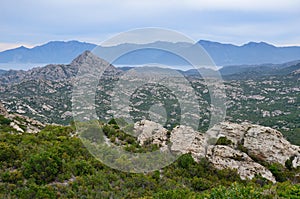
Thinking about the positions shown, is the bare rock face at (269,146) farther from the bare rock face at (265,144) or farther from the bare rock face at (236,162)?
the bare rock face at (236,162)

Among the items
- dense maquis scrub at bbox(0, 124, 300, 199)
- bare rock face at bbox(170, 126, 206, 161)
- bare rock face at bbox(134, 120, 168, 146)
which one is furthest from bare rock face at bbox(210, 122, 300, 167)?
bare rock face at bbox(134, 120, 168, 146)

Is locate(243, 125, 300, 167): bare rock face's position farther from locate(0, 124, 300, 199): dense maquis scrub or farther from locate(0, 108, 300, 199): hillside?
locate(0, 124, 300, 199): dense maquis scrub

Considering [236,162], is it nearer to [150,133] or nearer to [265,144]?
[265,144]

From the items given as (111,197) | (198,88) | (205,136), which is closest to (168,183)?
(111,197)

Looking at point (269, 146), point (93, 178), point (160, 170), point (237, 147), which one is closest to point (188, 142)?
point (160, 170)

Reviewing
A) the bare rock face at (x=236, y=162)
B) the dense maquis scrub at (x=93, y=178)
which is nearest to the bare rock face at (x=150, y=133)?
the dense maquis scrub at (x=93, y=178)

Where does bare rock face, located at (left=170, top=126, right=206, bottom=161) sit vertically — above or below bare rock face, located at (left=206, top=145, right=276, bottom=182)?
above

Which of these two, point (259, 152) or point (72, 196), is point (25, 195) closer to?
point (72, 196)

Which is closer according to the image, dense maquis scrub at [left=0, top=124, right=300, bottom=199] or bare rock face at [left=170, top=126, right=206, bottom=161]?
dense maquis scrub at [left=0, top=124, right=300, bottom=199]
